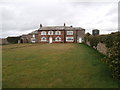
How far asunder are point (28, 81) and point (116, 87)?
3.93 metres

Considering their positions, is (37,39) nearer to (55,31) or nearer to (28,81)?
(55,31)

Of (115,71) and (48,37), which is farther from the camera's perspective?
(48,37)

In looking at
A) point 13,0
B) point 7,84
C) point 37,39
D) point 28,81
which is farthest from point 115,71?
point 37,39

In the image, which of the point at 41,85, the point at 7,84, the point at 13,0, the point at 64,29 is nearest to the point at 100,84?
the point at 41,85

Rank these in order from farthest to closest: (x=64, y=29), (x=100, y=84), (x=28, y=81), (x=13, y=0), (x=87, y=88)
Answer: (x=64, y=29)
(x=13, y=0)
(x=28, y=81)
(x=100, y=84)
(x=87, y=88)

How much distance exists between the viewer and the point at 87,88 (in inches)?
179

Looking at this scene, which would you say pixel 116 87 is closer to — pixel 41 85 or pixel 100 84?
pixel 100 84

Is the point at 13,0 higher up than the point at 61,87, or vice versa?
the point at 13,0

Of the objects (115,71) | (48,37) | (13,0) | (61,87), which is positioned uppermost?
(13,0)

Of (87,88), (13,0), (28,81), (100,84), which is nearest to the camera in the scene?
(87,88)

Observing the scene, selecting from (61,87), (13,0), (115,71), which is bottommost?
(61,87)

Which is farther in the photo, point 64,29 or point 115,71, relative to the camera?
point 64,29

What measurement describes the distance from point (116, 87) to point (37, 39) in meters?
44.7

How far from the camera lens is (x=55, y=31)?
45.2 metres
